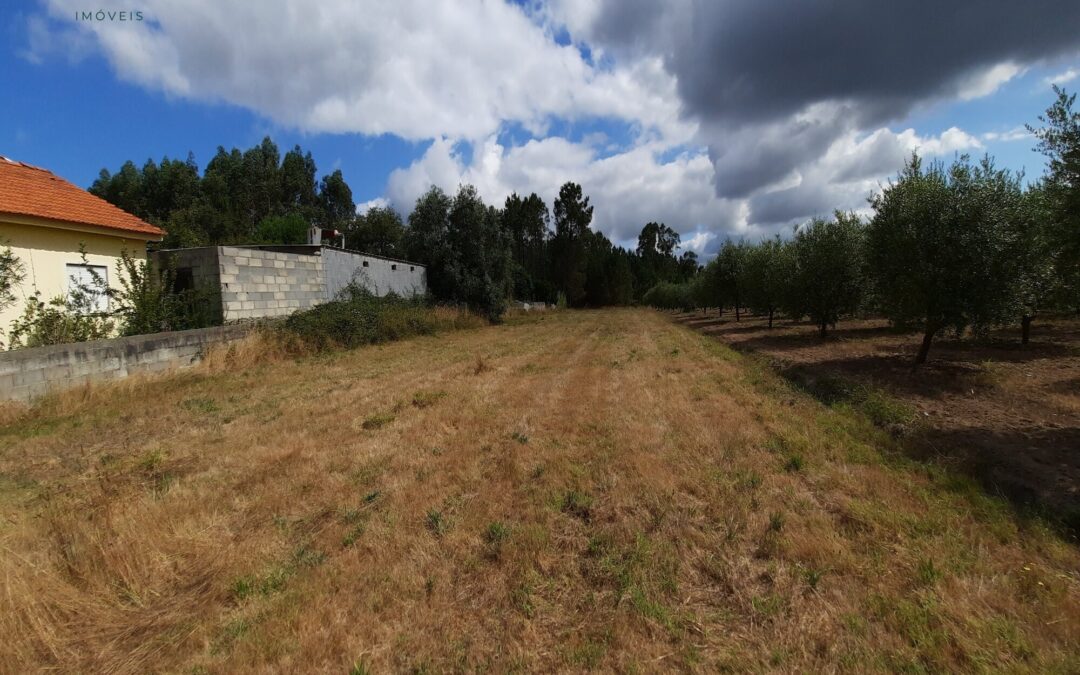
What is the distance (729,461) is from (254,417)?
251 inches

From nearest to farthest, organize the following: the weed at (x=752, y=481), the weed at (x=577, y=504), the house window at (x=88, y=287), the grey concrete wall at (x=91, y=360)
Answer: the weed at (x=577, y=504)
the weed at (x=752, y=481)
the grey concrete wall at (x=91, y=360)
the house window at (x=88, y=287)

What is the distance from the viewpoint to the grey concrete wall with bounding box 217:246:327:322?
42.8ft

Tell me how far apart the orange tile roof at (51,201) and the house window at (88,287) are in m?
1.08

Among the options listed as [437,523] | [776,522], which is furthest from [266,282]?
[776,522]

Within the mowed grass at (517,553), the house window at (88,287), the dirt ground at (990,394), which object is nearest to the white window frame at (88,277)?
the house window at (88,287)

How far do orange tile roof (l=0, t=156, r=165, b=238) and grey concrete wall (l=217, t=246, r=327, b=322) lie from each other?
2.13 m

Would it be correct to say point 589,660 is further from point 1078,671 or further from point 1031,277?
point 1031,277

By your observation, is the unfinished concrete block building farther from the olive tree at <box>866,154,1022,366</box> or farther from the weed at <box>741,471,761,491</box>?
the olive tree at <box>866,154,1022,366</box>

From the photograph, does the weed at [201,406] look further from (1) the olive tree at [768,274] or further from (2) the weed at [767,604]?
(1) the olive tree at [768,274]

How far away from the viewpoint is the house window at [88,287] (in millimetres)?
10820

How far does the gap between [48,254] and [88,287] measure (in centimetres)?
98

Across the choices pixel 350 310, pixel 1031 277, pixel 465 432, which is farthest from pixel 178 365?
pixel 1031 277

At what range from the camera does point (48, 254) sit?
1048 centimetres

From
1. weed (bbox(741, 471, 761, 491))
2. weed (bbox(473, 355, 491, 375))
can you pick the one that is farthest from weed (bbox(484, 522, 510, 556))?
weed (bbox(473, 355, 491, 375))
